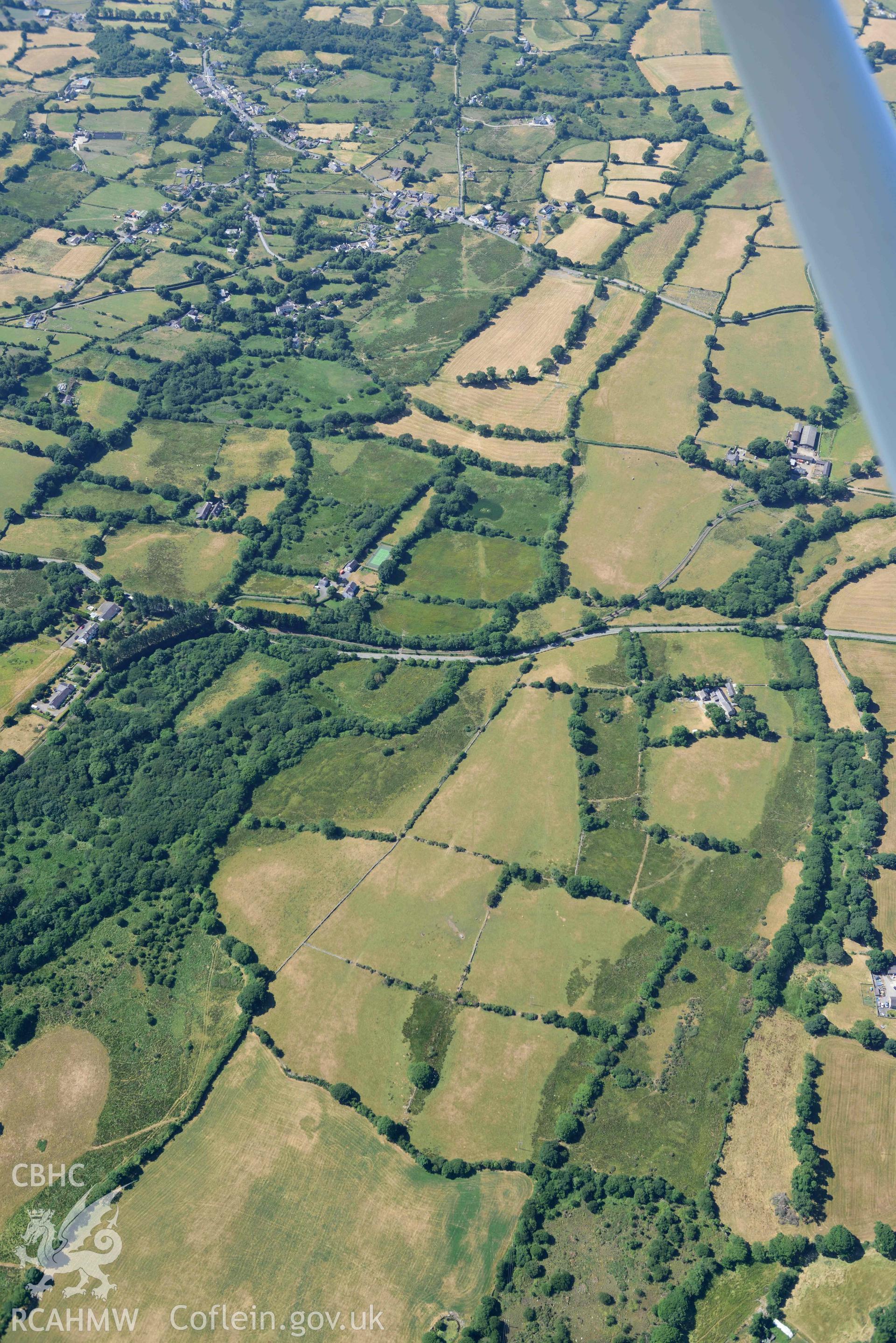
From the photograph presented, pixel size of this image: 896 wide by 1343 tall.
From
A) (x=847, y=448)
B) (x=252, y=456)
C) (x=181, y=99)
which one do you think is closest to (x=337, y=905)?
(x=252, y=456)

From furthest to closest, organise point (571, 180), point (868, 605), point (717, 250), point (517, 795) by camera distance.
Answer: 1. point (571, 180)
2. point (717, 250)
3. point (868, 605)
4. point (517, 795)

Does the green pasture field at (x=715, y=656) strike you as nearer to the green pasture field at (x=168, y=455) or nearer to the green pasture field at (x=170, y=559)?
the green pasture field at (x=170, y=559)

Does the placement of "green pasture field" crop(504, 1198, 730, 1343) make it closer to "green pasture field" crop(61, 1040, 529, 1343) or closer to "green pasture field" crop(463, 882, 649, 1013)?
"green pasture field" crop(61, 1040, 529, 1343)

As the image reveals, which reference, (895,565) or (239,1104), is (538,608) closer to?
(895,565)

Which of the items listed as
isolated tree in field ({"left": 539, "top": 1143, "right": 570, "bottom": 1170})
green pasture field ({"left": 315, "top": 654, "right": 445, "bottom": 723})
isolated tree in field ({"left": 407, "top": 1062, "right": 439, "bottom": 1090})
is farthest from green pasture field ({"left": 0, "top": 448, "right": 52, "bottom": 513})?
isolated tree in field ({"left": 539, "top": 1143, "right": 570, "bottom": 1170})

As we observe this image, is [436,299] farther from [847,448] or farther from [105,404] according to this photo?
[847,448]

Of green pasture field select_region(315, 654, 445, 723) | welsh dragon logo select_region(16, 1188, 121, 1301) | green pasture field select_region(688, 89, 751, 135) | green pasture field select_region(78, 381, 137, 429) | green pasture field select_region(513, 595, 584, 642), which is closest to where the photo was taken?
welsh dragon logo select_region(16, 1188, 121, 1301)
